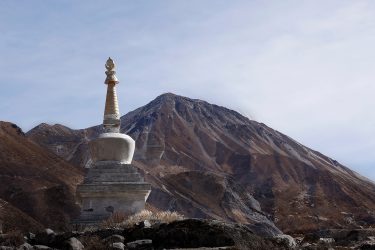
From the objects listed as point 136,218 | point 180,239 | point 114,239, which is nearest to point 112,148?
point 136,218

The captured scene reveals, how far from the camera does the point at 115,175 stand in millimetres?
15805

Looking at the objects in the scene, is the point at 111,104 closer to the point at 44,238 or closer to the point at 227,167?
the point at 44,238

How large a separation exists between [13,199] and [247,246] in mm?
36854

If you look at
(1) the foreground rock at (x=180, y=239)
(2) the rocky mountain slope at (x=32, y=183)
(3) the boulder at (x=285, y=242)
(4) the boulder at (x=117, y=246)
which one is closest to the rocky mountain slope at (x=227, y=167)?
(2) the rocky mountain slope at (x=32, y=183)

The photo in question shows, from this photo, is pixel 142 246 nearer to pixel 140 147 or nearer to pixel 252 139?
pixel 140 147

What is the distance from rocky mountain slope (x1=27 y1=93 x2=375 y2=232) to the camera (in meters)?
64.1

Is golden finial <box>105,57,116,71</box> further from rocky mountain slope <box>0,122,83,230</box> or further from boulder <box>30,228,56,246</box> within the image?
rocky mountain slope <box>0,122,83,230</box>

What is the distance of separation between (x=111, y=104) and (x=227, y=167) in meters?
85.8

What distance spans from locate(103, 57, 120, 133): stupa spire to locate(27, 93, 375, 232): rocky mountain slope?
27.9 meters

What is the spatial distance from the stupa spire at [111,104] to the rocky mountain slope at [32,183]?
1608cm

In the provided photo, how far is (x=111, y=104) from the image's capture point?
Answer: 1747cm

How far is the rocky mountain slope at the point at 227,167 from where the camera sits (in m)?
64.1

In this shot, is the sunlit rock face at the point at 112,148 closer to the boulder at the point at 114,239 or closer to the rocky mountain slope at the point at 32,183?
the boulder at the point at 114,239

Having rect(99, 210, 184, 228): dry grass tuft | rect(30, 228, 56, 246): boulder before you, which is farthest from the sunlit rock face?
rect(30, 228, 56, 246): boulder
